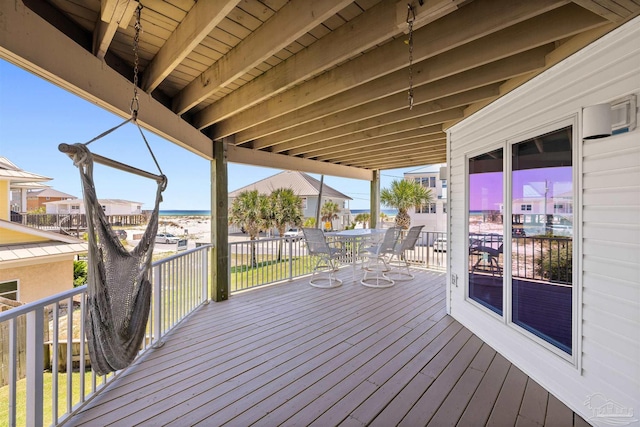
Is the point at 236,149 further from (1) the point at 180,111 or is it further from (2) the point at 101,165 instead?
(2) the point at 101,165

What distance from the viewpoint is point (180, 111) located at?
3078 mm

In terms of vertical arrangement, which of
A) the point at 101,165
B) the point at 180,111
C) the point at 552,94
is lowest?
the point at 101,165

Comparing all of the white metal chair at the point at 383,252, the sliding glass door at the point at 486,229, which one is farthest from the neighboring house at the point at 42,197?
the sliding glass door at the point at 486,229

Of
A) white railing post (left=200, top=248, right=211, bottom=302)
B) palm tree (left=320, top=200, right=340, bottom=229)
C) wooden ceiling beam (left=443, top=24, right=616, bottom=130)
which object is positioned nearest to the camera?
wooden ceiling beam (left=443, top=24, right=616, bottom=130)

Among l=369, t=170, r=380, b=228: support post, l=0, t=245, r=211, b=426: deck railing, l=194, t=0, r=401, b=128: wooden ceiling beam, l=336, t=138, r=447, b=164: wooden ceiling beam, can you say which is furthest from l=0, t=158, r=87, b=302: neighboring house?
l=369, t=170, r=380, b=228: support post

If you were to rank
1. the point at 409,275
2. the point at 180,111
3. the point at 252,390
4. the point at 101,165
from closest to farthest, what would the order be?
the point at 101,165, the point at 252,390, the point at 180,111, the point at 409,275

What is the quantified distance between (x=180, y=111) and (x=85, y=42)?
1.13 metres

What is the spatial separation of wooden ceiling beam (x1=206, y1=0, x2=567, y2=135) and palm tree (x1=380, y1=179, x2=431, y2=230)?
7.25 meters

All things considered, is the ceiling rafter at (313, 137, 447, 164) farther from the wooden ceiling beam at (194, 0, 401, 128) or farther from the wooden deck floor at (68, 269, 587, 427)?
the wooden deck floor at (68, 269, 587, 427)

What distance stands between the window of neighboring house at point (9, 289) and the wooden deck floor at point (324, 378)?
9.02ft

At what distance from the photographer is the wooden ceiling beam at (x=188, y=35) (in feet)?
5.19

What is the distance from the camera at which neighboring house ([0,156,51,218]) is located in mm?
2864

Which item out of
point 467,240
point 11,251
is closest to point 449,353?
point 467,240

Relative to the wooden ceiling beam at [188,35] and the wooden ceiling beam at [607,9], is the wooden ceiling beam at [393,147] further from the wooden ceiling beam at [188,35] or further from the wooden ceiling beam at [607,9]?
the wooden ceiling beam at [188,35]
